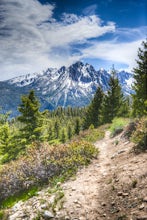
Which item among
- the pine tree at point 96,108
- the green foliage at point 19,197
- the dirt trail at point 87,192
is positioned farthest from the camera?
the pine tree at point 96,108

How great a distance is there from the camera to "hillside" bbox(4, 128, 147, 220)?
707 cm

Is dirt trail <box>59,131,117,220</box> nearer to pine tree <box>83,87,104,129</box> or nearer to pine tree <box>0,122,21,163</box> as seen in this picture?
pine tree <box>0,122,21,163</box>

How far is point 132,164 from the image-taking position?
10.3 metres

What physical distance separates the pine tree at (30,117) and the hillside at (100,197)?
15.9 meters

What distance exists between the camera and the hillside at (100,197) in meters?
7.07

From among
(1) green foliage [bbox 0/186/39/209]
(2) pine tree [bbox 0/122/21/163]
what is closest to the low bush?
(1) green foliage [bbox 0/186/39/209]

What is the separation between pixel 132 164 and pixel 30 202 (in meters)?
4.82

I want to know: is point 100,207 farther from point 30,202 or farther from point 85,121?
point 85,121

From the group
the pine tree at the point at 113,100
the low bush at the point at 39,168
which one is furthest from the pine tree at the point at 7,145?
the pine tree at the point at 113,100

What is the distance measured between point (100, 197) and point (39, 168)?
449 centimetres

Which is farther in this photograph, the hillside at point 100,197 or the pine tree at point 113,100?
the pine tree at point 113,100

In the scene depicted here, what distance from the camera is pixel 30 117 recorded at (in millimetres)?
26656

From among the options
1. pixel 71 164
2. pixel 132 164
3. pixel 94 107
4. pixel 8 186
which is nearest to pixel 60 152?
pixel 71 164

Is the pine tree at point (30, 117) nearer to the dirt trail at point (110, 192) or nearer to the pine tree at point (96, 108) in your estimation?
the dirt trail at point (110, 192)
